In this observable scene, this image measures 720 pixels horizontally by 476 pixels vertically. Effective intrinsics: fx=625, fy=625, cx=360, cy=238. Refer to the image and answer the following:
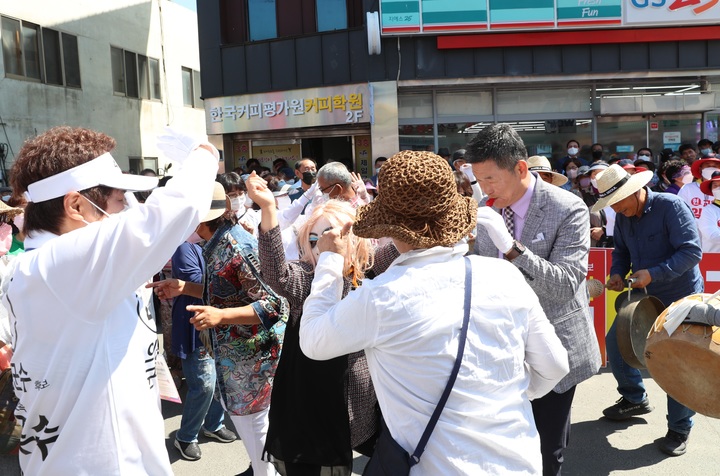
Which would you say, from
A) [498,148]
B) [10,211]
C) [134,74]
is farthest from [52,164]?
[134,74]

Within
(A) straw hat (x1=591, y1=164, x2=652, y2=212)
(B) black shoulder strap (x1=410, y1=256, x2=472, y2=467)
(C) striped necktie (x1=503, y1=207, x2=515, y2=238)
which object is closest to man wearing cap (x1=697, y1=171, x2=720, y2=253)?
(A) straw hat (x1=591, y1=164, x2=652, y2=212)

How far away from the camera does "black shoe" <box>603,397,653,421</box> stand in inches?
193

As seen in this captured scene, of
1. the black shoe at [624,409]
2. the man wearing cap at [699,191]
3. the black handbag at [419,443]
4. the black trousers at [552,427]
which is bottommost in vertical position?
the black shoe at [624,409]

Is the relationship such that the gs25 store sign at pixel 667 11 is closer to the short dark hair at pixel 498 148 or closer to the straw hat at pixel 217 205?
the short dark hair at pixel 498 148

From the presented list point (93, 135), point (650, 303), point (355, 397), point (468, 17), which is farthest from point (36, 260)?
point (468, 17)

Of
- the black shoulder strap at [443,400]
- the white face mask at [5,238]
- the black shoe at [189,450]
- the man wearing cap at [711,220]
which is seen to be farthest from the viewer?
the man wearing cap at [711,220]

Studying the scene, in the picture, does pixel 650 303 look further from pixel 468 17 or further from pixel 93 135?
pixel 468 17

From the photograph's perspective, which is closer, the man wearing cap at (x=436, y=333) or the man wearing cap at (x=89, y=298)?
the man wearing cap at (x=89, y=298)

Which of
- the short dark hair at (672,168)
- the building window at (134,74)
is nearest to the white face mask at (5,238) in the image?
the short dark hair at (672,168)

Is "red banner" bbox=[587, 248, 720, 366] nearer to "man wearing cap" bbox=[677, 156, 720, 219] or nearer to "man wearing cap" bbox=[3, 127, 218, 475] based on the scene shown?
"man wearing cap" bbox=[677, 156, 720, 219]

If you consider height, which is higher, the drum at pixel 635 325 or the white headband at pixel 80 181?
the white headband at pixel 80 181

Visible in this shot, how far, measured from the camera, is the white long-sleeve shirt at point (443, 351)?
1913mm

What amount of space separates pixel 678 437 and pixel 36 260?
4.25m

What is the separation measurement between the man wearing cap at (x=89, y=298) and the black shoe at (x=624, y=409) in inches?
155
